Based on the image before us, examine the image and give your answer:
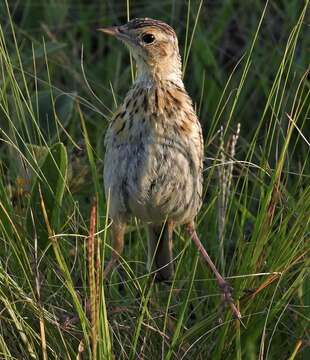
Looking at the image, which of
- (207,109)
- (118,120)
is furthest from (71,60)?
(118,120)

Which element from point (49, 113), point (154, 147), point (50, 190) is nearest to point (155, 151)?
point (154, 147)

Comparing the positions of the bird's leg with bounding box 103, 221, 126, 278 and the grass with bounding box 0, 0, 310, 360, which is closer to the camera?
the grass with bounding box 0, 0, 310, 360

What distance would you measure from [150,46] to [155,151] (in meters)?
0.42

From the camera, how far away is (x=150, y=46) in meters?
3.54

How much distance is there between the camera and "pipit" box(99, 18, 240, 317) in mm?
3361

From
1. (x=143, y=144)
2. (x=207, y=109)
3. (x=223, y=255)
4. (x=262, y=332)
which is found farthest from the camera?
(x=207, y=109)

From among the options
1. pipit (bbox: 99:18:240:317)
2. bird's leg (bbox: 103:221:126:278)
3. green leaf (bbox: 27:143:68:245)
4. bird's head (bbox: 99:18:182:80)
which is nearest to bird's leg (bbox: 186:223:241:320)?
pipit (bbox: 99:18:240:317)

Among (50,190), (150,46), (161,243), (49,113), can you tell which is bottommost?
(161,243)

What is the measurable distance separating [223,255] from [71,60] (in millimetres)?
1743

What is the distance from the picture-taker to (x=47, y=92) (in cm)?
402

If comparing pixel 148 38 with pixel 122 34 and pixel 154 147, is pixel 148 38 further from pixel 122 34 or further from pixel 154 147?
pixel 154 147

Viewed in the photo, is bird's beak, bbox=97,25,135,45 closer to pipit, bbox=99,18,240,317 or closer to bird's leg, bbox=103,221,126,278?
pipit, bbox=99,18,240,317

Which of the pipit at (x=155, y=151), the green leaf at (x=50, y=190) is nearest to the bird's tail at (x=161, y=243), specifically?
the pipit at (x=155, y=151)

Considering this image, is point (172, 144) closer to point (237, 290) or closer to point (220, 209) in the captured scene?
point (220, 209)
